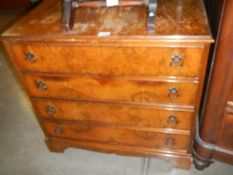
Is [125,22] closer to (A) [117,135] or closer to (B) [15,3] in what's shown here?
(A) [117,135]

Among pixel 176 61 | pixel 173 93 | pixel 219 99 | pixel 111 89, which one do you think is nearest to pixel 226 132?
pixel 219 99

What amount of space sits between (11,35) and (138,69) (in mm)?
630

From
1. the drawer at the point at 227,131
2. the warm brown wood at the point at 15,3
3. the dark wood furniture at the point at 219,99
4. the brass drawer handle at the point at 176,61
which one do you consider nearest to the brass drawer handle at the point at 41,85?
the brass drawer handle at the point at 176,61

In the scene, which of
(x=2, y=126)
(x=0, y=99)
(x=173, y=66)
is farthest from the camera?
(x=0, y=99)

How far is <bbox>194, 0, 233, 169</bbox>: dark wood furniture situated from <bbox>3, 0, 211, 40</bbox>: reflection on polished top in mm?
79

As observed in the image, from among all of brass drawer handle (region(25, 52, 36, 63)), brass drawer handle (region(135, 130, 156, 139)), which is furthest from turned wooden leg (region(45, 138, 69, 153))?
brass drawer handle (region(25, 52, 36, 63))

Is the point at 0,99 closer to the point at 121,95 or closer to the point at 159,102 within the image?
the point at 121,95

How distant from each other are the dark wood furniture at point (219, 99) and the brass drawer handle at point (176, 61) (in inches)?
6.6

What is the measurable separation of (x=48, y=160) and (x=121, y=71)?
0.99 meters

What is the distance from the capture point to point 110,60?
105cm

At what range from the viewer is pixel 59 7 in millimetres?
1264

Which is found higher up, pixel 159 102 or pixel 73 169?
pixel 159 102

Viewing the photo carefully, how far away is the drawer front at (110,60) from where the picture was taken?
97cm

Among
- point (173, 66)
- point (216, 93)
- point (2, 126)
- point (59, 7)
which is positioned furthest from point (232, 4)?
point (2, 126)
